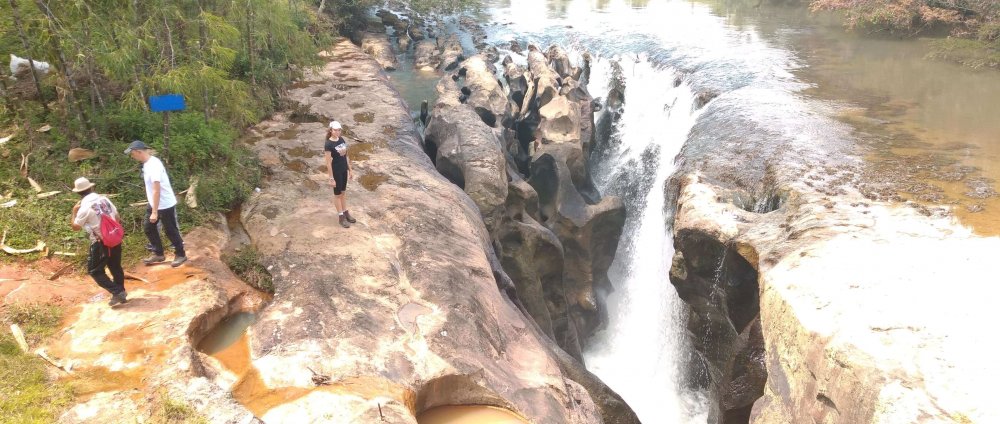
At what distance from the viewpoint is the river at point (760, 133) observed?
13.0 m

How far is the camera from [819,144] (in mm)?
14297

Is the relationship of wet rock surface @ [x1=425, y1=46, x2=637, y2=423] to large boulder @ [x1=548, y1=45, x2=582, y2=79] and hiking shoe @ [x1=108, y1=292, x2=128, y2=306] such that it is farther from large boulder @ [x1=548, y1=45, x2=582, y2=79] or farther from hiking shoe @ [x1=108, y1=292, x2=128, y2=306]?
hiking shoe @ [x1=108, y1=292, x2=128, y2=306]

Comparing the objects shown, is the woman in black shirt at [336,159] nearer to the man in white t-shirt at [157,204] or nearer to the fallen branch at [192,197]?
the fallen branch at [192,197]

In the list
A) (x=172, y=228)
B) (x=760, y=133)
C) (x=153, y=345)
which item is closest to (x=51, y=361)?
(x=153, y=345)

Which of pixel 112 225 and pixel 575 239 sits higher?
pixel 112 225

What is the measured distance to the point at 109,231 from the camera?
6.96 metres

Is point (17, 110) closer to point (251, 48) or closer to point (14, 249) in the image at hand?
point (14, 249)

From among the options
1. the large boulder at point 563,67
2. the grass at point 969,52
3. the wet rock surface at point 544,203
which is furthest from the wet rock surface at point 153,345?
the grass at point 969,52

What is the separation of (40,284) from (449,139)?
9832 millimetres

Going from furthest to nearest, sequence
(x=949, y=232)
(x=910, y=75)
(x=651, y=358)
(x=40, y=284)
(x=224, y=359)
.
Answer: (x=910, y=75) → (x=651, y=358) → (x=949, y=232) → (x=40, y=284) → (x=224, y=359)

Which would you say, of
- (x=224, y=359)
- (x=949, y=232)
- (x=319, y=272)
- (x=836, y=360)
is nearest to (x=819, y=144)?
(x=949, y=232)

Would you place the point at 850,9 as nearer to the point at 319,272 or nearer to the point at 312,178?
the point at 312,178

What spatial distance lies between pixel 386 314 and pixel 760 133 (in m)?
11.5

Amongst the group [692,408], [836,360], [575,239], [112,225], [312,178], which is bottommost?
[692,408]
